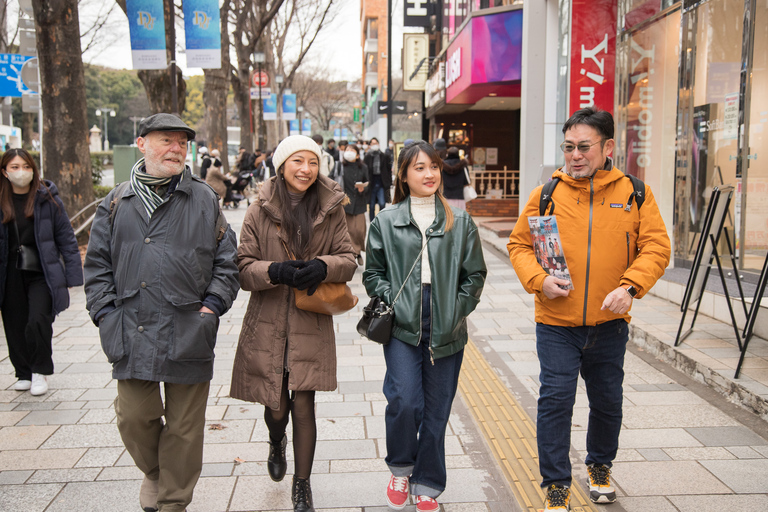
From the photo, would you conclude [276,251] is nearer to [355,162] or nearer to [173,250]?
[173,250]

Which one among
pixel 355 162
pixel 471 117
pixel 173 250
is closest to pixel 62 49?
pixel 355 162

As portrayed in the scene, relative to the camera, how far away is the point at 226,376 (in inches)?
223

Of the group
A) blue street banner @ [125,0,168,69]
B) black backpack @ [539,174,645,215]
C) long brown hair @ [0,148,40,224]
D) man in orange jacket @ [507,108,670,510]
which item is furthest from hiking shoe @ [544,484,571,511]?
blue street banner @ [125,0,168,69]

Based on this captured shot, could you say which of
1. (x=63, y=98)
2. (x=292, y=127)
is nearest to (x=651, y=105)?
(x=63, y=98)

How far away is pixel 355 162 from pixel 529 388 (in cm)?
636

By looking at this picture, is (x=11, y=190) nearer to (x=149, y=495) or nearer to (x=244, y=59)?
(x=149, y=495)

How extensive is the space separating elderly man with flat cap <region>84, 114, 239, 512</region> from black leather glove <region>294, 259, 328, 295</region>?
32 centimetres

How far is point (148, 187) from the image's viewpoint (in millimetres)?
3107

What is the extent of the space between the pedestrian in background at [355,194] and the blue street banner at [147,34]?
148 inches

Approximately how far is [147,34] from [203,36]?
4.34 feet

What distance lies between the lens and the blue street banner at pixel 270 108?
35.6 metres

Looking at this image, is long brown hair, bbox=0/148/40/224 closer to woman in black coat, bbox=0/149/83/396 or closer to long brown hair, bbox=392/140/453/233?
woman in black coat, bbox=0/149/83/396

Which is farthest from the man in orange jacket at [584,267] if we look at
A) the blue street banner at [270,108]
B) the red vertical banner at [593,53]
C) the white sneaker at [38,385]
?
the blue street banner at [270,108]

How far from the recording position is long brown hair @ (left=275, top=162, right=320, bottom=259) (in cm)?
335
